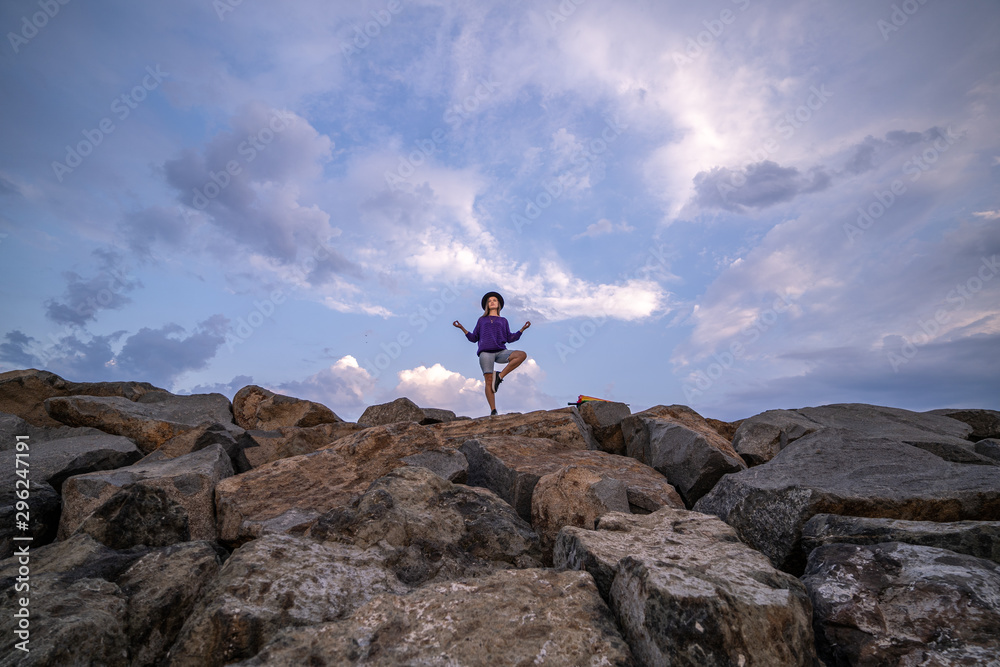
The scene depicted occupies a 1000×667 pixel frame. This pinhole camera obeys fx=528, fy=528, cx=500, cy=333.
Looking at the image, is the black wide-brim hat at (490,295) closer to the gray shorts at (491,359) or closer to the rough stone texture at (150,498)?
the gray shorts at (491,359)

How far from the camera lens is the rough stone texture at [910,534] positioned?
319cm

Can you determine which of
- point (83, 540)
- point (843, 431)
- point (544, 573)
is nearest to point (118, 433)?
point (83, 540)

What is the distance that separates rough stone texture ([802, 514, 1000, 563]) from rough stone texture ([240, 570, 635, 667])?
183 cm

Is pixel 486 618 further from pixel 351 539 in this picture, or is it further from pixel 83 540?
pixel 83 540

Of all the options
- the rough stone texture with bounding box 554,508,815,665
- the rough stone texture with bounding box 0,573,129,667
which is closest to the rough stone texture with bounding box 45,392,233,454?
the rough stone texture with bounding box 0,573,129,667

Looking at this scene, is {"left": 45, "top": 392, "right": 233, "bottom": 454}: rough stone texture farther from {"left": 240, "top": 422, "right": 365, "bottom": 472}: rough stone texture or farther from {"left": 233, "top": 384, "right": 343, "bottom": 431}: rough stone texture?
{"left": 240, "top": 422, "right": 365, "bottom": 472}: rough stone texture

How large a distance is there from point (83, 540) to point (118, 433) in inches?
226

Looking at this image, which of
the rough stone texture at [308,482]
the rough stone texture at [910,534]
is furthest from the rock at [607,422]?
the rough stone texture at [910,534]

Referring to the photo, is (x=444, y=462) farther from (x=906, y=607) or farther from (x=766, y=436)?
(x=766, y=436)

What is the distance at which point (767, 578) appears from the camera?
281 cm

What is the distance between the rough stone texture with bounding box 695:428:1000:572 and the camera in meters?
3.93

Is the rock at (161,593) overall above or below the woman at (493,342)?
below

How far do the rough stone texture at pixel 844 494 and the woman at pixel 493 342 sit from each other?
22.1 ft

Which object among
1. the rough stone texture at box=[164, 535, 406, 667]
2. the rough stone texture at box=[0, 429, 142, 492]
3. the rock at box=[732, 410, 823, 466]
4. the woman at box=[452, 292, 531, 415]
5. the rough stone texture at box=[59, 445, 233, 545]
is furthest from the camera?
the woman at box=[452, 292, 531, 415]
